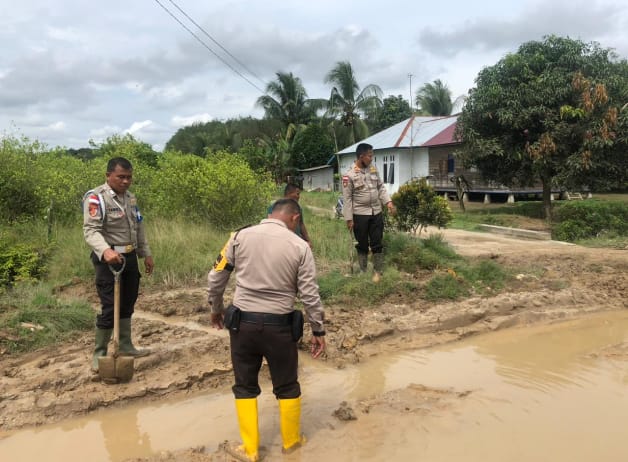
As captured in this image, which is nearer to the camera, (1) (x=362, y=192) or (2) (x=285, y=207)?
(2) (x=285, y=207)

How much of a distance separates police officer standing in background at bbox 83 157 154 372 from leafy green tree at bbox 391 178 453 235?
5.78 m

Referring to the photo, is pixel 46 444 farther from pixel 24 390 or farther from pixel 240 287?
pixel 240 287

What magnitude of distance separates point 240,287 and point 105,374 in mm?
1758

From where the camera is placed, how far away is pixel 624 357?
4.86 meters

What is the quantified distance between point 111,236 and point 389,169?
23.3m

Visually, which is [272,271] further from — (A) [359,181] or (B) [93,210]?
(A) [359,181]

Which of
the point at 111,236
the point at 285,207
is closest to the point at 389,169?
the point at 111,236

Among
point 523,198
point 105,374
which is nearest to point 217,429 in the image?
point 105,374

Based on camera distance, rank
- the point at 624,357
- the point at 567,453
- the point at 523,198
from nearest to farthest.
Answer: the point at 567,453 → the point at 624,357 → the point at 523,198

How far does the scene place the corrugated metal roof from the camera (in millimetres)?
→ 23859

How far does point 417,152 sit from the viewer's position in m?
25.4

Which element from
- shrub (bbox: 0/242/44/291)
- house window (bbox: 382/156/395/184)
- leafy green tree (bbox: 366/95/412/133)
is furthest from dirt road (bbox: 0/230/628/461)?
leafy green tree (bbox: 366/95/412/133)

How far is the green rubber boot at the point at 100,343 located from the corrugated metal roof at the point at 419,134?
20.3 meters

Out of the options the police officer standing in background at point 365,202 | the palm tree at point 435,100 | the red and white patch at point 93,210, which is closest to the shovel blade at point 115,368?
the red and white patch at point 93,210
